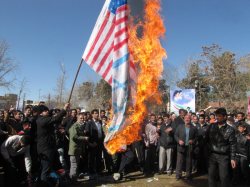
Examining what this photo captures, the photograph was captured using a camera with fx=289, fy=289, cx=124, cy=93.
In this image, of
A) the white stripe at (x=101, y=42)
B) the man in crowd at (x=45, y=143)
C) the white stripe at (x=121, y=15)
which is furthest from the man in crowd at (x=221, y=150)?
the man in crowd at (x=45, y=143)

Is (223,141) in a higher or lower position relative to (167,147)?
higher

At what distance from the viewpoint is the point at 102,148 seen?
10383mm

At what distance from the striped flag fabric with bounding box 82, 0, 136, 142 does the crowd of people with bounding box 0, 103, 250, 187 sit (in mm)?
1217

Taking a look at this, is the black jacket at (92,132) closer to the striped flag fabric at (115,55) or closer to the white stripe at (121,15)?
the striped flag fabric at (115,55)

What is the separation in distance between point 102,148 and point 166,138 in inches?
92.2

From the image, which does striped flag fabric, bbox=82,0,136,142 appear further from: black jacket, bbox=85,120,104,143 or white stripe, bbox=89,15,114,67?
black jacket, bbox=85,120,104,143

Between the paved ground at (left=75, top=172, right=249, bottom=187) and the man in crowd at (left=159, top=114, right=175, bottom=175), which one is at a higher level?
the man in crowd at (left=159, top=114, right=175, bottom=175)

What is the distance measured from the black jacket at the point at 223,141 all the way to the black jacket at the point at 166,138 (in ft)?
11.7

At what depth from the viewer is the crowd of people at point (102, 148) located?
687 cm

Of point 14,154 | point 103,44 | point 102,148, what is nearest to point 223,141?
point 103,44

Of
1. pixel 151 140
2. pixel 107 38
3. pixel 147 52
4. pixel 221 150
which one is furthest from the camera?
pixel 151 140

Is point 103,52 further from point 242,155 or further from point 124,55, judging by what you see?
point 242,155

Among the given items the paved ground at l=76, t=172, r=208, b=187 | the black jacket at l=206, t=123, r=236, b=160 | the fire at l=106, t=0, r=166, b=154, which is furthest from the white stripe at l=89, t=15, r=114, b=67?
the paved ground at l=76, t=172, r=208, b=187

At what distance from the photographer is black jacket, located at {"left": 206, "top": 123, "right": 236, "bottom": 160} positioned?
6.66 m
